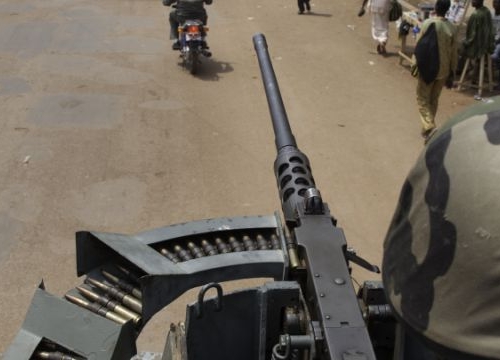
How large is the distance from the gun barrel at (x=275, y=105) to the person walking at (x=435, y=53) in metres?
3.32

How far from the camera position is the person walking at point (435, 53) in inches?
289

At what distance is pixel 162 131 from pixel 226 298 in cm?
525

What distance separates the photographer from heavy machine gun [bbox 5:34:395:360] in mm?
2492

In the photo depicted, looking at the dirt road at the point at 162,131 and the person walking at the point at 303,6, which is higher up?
the dirt road at the point at 162,131

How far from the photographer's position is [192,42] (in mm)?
9617

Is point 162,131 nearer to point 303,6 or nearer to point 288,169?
point 288,169

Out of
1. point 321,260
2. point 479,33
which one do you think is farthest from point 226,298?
point 479,33

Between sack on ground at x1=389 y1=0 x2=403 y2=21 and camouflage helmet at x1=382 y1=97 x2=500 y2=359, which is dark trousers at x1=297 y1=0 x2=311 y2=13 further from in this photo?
camouflage helmet at x1=382 y1=97 x2=500 y2=359

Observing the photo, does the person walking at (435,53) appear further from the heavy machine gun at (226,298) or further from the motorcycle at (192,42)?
the heavy machine gun at (226,298)

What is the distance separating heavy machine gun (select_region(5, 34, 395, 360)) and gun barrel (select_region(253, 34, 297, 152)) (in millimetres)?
530

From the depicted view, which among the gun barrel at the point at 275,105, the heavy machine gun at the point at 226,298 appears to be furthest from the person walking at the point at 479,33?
the heavy machine gun at the point at 226,298

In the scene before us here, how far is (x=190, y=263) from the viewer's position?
305 centimetres

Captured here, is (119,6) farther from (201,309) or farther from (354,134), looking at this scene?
(201,309)

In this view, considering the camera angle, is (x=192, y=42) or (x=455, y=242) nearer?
(x=455, y=242)
